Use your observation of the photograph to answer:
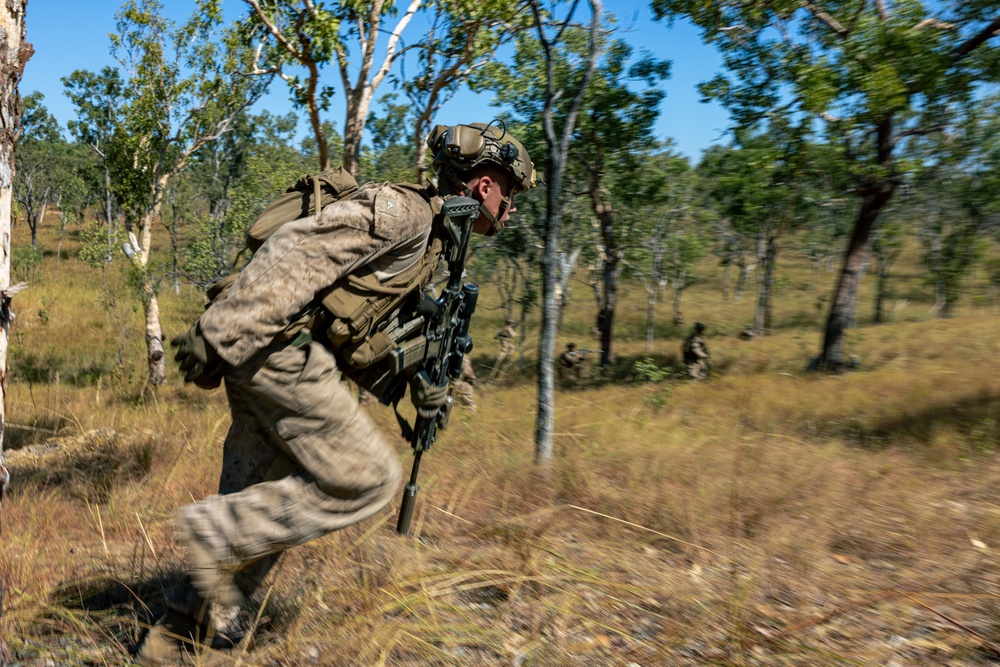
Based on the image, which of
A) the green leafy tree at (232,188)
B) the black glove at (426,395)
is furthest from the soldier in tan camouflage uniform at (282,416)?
the green leafy tree at (232,188)

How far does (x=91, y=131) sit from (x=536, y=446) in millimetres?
20531

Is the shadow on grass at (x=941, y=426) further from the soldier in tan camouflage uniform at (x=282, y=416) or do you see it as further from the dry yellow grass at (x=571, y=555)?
the soldier in tan camouflage uniform at (x=282, y=416)

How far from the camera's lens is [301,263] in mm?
1761

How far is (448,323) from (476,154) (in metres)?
0.57

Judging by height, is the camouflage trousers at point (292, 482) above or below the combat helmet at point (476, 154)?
below

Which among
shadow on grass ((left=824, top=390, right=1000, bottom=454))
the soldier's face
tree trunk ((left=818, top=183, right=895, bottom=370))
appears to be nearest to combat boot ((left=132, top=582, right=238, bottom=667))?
the soldier's face

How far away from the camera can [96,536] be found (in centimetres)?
296

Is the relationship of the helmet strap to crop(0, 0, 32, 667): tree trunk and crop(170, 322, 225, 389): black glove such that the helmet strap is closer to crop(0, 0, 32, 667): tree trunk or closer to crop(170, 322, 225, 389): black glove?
crop(170, 322, 225, 389): black glove

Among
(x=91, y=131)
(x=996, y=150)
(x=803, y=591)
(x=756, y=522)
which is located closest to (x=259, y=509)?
(x=803, y=591)

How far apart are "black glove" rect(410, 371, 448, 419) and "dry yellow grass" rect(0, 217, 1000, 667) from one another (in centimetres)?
53

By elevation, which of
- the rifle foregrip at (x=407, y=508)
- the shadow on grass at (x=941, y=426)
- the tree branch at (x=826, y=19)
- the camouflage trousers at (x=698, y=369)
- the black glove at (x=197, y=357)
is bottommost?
the camouflage trousers at (x=698, y=369)

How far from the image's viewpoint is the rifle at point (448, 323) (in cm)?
214

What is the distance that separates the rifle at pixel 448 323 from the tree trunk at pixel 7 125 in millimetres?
1083

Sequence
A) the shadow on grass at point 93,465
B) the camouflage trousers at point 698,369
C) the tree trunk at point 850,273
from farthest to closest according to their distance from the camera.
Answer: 1. the camouflage trousers at point 698,369
2. the tree trunk at point 850,273
3. the shadow on grass at point 93,465
